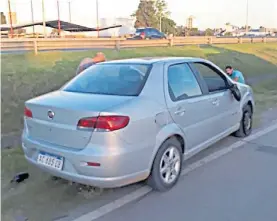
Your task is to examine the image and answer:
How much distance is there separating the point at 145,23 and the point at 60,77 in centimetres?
7865

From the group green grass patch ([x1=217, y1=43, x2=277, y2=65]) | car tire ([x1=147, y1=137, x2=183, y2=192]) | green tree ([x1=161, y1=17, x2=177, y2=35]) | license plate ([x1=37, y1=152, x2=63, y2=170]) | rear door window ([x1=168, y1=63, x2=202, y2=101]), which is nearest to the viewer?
license plate ([x1=37, y1=152, x2=63, y2=170])

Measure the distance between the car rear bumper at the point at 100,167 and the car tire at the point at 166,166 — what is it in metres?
0.29

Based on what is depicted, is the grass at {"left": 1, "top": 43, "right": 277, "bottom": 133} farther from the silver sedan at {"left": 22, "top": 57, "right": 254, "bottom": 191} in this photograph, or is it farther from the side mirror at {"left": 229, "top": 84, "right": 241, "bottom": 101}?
the side mirror at {"left": 229, "top": 84, "right": 241, "bottom": 101}

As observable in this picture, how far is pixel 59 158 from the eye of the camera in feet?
12.2

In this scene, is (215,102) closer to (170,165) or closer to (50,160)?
(170,165)

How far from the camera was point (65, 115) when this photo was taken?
369 centimetres

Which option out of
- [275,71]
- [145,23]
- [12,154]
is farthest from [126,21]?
[12,154]

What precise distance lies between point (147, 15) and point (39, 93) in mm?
81137

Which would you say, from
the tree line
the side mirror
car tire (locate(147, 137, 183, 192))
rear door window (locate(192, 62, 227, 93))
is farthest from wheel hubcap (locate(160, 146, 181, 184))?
the tree line

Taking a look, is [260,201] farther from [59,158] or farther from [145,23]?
[145,23]

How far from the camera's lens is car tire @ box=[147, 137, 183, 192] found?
13.3 feet

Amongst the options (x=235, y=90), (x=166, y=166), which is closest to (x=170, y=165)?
(x=166, y=166)

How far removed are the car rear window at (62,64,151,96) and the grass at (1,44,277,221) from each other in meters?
1.20

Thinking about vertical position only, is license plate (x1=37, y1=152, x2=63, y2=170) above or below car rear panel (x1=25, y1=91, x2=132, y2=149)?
below
